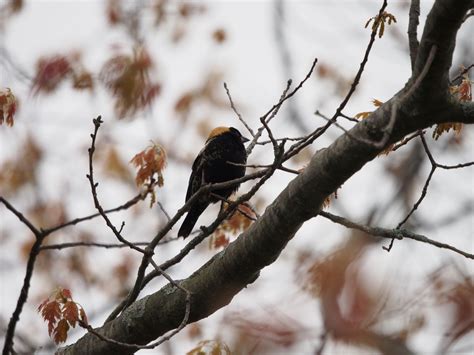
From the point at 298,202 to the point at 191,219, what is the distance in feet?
8.76

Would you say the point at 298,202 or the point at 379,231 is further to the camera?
the point at 379,231

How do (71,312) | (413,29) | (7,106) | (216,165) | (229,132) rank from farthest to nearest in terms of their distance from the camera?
(229,132) < (216,165) < (7,106) < (71,312) < (413,29)

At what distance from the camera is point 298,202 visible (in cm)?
279

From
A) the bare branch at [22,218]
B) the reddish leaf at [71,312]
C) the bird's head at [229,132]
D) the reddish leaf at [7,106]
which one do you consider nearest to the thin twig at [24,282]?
the bare branch at [22,218]

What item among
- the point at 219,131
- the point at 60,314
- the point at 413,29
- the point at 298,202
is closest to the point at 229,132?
the point at 219,131

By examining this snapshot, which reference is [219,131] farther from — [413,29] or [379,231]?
[413,29]

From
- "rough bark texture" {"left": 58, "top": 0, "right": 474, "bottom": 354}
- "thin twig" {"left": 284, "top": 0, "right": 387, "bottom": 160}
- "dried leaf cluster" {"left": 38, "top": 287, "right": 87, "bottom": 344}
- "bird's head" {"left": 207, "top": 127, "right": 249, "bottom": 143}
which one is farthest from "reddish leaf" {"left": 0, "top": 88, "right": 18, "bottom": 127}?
"bird's head" {"left": 207, "top": 127, "right": 249, "bottom": 143}

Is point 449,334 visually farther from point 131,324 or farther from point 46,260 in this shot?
point 46,260

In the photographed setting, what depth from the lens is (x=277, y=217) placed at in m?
2.86

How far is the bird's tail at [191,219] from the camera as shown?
17.4ft

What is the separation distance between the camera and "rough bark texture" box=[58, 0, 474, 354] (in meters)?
2.47

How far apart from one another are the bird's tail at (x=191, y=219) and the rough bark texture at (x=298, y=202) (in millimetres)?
1920

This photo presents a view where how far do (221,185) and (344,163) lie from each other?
29.8 inches

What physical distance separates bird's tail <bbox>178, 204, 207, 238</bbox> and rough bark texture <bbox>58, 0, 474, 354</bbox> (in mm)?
1920
